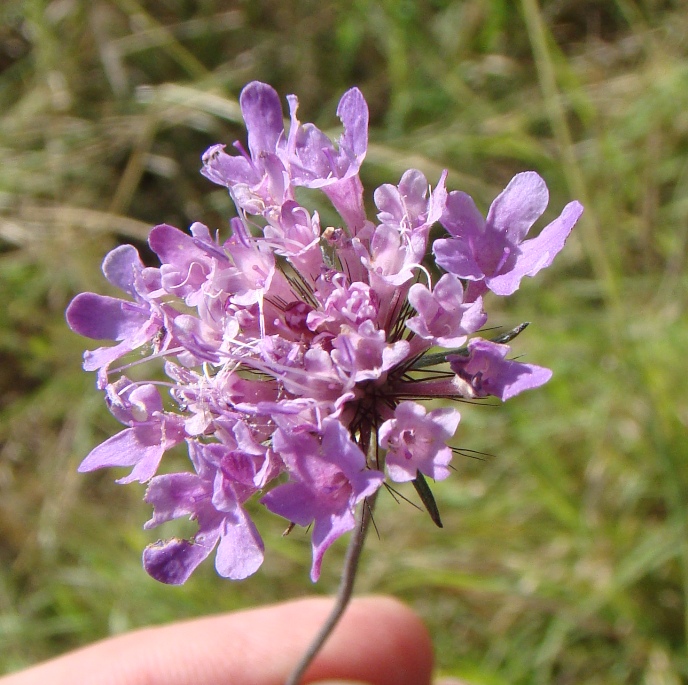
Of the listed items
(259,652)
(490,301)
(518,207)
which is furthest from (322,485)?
(490,301)

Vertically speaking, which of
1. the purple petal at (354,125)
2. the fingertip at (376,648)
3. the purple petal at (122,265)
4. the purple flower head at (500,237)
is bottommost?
the fingertip at (376,648)

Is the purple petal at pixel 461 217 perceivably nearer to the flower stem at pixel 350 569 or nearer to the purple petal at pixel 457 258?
the purple petal at pixel 457 258

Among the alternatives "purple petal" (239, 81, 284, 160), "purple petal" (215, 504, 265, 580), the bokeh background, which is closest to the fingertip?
the bokeh background

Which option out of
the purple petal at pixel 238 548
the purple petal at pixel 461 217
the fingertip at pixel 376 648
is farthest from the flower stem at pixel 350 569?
the fingertip at pixel 376 648

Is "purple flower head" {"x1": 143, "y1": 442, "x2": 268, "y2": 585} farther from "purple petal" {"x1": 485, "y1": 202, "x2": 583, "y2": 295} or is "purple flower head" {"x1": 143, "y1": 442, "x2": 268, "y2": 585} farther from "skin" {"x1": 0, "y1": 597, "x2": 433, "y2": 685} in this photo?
"skin" {"x1": 0, "y1": 597, "x2": 433, "y2": 685}

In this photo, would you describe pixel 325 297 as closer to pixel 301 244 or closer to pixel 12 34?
pixel 301 244

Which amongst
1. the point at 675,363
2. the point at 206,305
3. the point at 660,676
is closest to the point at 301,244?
the point at 206,305

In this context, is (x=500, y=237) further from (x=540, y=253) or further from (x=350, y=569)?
(x=350, y=569)
